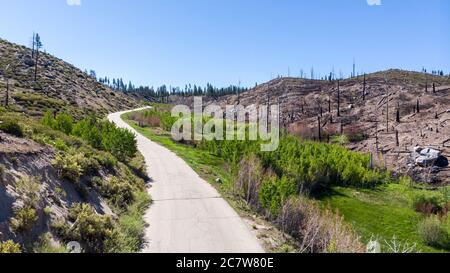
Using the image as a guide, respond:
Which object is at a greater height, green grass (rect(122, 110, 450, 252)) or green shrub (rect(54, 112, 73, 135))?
green shrub (rect(54, 112, 73, 135))

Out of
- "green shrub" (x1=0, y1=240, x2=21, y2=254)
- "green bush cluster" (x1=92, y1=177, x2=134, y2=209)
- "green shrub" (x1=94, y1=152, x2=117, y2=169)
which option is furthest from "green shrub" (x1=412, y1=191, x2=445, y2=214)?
"green shrub" (x1=0, y1=240, x2=21, y2=254)

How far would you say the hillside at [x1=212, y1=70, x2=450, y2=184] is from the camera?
155ft

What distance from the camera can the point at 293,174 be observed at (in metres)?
30.6

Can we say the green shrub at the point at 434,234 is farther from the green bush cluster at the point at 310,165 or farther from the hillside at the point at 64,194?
the hillside at the point at 64,194

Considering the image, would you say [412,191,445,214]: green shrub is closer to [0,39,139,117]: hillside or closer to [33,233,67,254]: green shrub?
[33,233,67,254]: green shrub

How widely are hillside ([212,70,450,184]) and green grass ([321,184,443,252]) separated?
10.4 m

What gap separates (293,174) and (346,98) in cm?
6903

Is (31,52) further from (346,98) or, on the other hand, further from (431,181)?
(431,181)

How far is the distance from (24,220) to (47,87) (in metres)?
79.5

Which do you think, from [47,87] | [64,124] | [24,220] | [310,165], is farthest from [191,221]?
[47,87]

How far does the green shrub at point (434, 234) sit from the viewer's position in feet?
69.6

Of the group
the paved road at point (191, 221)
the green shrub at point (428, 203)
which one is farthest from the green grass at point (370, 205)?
the paved road at point (191, 221)

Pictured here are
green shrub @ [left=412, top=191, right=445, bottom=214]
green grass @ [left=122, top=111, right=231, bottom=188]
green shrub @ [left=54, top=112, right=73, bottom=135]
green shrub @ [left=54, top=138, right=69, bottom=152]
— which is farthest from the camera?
green shrub @ [left=54, top=112, right=73, bottom=135]

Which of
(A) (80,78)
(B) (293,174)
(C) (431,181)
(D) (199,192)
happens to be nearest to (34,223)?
(D) (199,192)
